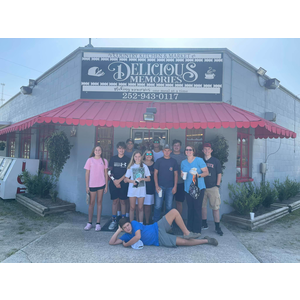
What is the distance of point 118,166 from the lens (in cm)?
490

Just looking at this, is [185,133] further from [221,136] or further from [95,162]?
[95,162]

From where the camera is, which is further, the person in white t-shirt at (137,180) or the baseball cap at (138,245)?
the person in white t-shirt at (137,180)

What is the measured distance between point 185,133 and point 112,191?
263 cm

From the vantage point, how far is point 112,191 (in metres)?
4.93

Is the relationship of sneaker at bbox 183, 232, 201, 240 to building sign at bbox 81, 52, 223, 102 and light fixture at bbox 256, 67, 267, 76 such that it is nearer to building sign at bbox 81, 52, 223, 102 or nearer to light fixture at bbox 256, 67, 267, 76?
building sign at bbox 81, 52, 223, 102

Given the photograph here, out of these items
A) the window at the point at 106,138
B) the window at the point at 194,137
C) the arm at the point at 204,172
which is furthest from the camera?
the window at the point at 106,138

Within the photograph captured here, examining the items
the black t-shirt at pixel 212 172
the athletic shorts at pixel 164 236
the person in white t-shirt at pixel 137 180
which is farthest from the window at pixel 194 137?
the athletic shorts at pixel 164 236

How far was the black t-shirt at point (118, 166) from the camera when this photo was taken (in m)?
4.88

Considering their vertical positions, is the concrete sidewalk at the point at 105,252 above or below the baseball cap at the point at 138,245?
below

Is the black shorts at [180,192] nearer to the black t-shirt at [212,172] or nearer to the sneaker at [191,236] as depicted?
the black t-shirt at [212,172]

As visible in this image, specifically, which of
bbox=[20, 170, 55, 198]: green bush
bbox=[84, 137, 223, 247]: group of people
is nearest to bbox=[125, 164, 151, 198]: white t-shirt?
bbox=[84, 137, 223, 247]: group of people

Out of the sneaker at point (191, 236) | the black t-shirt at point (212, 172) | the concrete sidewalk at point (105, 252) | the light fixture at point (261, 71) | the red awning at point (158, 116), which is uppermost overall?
the light fixture at point (261, 71)

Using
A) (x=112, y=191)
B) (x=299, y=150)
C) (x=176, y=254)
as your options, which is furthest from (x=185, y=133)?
(x=299, y=150)

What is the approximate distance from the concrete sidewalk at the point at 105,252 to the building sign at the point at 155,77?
155 inches
